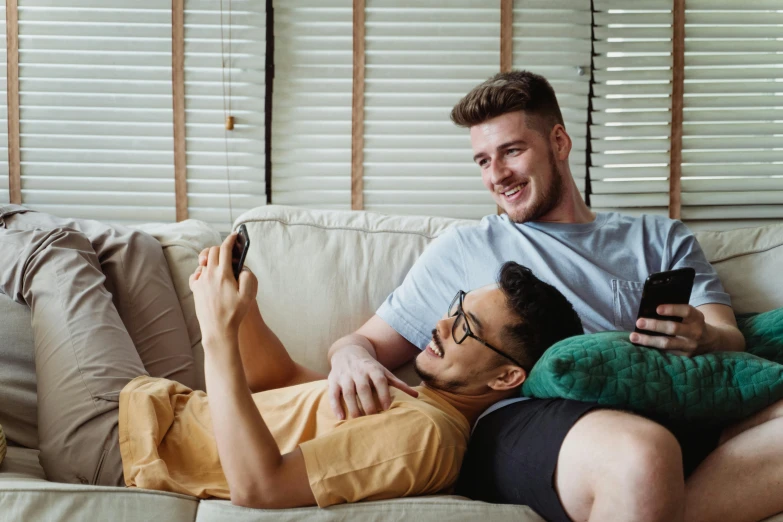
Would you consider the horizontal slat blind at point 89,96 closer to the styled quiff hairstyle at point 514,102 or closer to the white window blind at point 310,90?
the white window blind at point 310,90

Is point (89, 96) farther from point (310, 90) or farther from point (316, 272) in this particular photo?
point (316, 272)

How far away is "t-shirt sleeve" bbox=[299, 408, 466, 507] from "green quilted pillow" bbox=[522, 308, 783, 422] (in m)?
0.23

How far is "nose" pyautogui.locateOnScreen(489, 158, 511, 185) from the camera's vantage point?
186 centimetres

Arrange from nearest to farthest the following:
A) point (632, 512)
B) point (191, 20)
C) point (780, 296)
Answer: point (632, 512)
point (780, 296)
point (191, 20)

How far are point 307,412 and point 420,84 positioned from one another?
1634 millimetres

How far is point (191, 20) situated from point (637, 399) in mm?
2169

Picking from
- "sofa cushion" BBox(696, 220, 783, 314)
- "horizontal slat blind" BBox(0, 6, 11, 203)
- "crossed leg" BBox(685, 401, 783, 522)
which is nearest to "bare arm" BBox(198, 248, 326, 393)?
"crossed leg" BBox(685, 401, 783, 522)

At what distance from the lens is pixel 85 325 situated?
1.58m

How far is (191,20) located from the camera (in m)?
2.60

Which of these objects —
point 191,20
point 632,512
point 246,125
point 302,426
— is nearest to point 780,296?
point 632,512

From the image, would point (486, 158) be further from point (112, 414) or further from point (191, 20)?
point (191, 20)

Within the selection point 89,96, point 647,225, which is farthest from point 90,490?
point 89,96

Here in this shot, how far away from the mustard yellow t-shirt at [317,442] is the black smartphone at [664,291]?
42 centimetres

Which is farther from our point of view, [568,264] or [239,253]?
[568,264]
